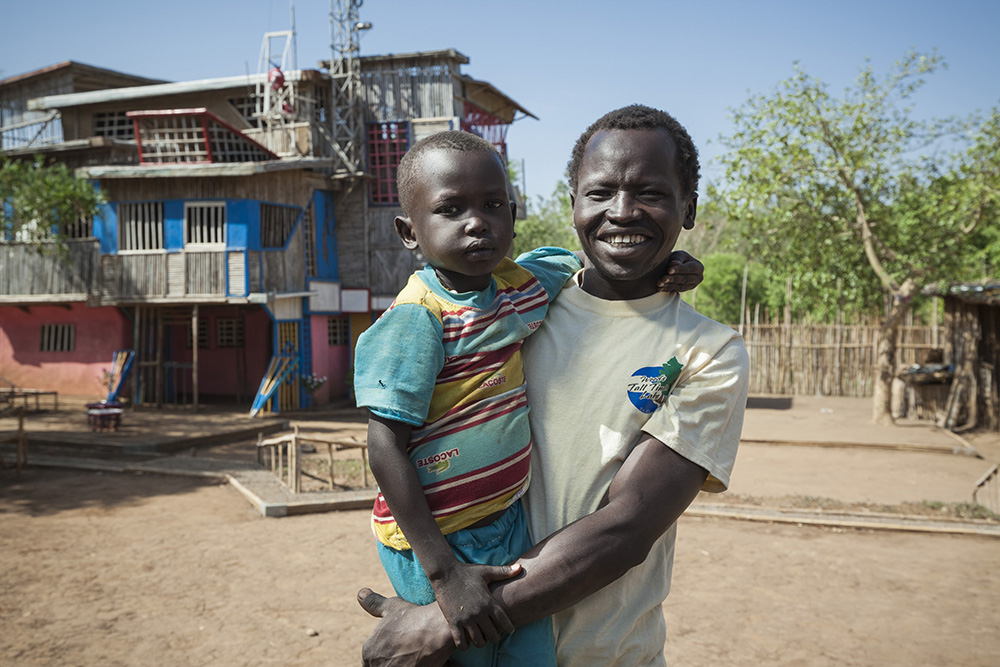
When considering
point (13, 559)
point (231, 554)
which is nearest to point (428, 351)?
point (231, 554)

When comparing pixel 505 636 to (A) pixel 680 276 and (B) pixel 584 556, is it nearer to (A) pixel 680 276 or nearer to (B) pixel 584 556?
(B) pixel 584 556

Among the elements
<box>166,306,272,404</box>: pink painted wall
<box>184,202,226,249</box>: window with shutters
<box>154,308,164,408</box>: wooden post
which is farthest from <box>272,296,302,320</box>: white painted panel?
<box>154,308,164,408</box>: wooden post

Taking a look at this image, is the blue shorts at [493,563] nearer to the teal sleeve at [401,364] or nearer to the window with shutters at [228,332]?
the teal sleeve at [401,364]

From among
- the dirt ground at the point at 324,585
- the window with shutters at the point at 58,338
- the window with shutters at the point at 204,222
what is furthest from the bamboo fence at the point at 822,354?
the window with shutters at the point at 58,338

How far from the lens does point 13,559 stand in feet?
22.4

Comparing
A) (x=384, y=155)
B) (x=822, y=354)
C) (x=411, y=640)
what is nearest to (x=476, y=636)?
(x=411, y=640)

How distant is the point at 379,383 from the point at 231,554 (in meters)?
6.24

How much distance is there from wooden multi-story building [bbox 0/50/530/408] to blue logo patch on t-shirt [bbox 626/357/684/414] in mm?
15314

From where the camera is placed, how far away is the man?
151 cm

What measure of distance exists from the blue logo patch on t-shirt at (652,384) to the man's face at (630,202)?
0.70ft

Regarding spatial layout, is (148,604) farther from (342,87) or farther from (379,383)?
(342,87)

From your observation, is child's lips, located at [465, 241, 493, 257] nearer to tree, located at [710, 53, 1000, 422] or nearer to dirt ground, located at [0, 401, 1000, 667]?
dirt ground, located at [0, 401, 1000, 667]

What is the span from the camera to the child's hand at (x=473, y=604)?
1.47 meters

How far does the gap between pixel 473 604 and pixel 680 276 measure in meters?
0.87
